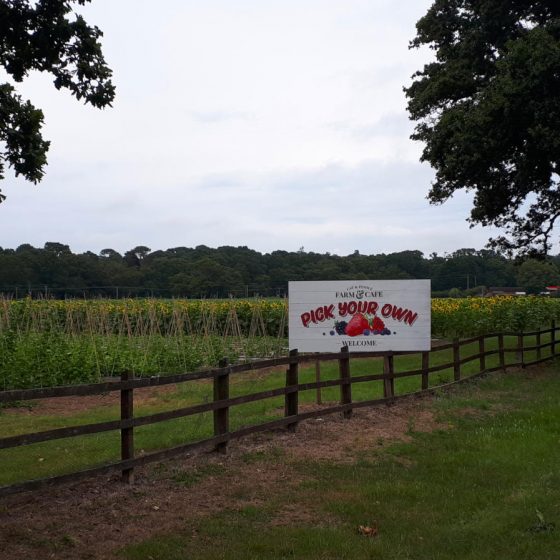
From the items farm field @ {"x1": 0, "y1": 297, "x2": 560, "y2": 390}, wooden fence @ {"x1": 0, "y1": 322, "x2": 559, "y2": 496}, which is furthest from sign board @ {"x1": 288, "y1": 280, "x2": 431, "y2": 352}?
farm field @ {"x1": 0, "y1": 297, "x2": 560, "y2": 390}

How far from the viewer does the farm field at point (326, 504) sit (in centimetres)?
518

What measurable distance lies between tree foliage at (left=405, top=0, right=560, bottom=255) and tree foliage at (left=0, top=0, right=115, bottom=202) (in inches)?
466

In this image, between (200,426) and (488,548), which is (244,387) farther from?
(488,548)

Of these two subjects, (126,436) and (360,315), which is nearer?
(126,436)

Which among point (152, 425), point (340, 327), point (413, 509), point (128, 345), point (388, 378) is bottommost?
point (152, 425)

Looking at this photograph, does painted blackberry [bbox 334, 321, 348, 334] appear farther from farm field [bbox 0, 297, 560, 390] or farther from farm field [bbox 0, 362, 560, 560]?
farm field [bbox 0, 297, 560, 390]

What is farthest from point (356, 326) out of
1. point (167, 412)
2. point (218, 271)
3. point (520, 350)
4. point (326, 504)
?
point (218, 271)

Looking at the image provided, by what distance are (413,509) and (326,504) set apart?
777mm

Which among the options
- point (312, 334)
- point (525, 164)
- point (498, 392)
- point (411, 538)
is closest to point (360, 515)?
point (411, 538)

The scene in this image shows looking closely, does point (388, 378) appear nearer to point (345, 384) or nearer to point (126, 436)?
point (345, 384)

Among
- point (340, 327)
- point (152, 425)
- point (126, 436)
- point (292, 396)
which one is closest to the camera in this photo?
point (126, 436)

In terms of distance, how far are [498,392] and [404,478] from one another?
7.26m

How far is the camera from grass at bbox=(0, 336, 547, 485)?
821 cm

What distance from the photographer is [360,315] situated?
1214 cm
